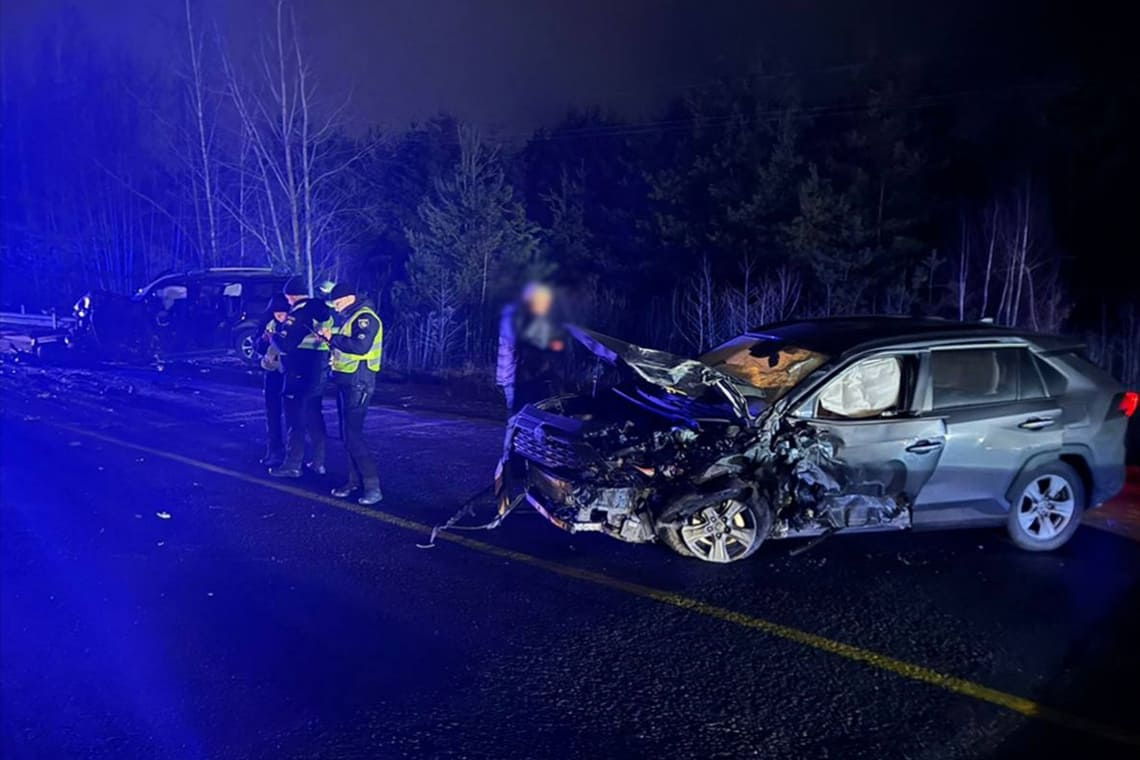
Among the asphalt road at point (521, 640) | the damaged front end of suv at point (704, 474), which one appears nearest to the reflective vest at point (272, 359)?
the asphalt road at point (521, 640)

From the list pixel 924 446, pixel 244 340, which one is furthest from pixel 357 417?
pixel 244 340

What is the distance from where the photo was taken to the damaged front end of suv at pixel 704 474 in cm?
554

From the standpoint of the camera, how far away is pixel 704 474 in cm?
551

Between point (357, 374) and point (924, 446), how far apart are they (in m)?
4.29

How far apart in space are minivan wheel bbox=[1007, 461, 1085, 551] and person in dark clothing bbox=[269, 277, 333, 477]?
5425 mm

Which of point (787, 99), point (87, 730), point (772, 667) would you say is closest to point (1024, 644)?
point (772, 667)

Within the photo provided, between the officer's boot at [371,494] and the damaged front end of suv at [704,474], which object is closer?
the damaged front end of suv at [704,474]

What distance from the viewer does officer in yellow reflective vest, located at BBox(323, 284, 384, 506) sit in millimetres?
7309

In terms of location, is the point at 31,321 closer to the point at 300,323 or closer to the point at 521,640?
the point at 300,323

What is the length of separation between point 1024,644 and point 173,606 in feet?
15.0

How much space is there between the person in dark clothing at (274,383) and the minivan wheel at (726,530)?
4275 mm

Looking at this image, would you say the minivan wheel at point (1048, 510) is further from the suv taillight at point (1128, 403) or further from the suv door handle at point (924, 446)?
the suv door handle at point (924, 446)

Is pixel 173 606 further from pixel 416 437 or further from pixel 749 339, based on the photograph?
pixel 416 437

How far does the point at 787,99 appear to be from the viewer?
26.8m
